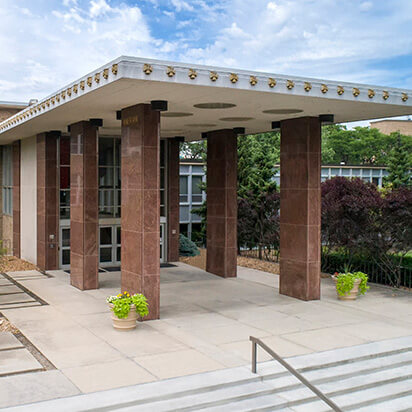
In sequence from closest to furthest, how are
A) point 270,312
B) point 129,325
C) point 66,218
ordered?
point 129,325, point 270,312, point 66,218

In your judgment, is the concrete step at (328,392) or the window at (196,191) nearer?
the concrete step at (328,392)

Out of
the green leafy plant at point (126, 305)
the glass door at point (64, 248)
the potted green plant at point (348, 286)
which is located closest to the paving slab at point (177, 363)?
the green leafy plant at point (126, 305)

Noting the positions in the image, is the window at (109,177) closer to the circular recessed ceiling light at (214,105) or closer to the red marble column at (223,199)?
the red marble column at (223,199)

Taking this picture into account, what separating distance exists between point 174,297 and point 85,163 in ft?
17.6

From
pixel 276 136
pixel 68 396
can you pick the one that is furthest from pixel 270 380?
pixel 276 136

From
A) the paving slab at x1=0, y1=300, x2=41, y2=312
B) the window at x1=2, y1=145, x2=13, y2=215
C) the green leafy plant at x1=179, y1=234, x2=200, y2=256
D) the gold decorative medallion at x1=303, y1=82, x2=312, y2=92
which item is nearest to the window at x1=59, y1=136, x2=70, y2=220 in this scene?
the window at x1=2, y1=145, x2=13, y2=215

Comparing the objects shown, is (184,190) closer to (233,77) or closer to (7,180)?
(7,180)

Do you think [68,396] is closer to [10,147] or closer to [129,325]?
[129,325]

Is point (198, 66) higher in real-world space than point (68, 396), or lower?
higher

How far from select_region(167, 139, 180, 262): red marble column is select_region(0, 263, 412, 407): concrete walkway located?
17.4 feet

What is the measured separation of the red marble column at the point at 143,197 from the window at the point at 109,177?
904 centimetres

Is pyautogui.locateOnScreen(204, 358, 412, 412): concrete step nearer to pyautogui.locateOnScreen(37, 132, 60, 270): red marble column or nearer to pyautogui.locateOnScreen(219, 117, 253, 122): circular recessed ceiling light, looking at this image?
pyautogui.locateOnScreen(219, 117, 253, 122): circular recessed ceiling light

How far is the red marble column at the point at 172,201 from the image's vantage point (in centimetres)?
2511

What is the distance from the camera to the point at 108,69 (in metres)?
11.3
